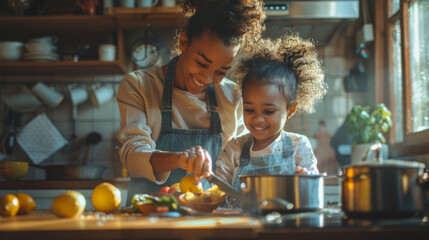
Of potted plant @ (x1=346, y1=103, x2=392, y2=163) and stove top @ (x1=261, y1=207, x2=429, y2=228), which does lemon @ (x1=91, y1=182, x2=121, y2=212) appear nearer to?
stove top @ (x1=261, y1=207, x2=429, y2=228)

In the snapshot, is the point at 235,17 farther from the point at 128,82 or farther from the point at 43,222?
the point at 43,222

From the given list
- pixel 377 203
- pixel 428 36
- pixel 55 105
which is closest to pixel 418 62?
pixel 428 36

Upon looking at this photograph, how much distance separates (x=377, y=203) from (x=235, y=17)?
76cm

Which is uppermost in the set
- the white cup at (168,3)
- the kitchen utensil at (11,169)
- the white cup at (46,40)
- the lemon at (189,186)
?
the white cup at (168,3)

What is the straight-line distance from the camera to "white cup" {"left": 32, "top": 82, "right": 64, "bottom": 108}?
316 centimetres

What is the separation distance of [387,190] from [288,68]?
0.75 meters

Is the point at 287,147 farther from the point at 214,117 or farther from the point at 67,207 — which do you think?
the point at 67,207

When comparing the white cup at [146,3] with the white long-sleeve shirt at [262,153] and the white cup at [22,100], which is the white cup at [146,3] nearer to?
the white cup at [22,100]

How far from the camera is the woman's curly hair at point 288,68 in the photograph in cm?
151

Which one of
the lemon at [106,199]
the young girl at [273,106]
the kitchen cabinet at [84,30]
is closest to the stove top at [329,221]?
the lemon at [106,199]

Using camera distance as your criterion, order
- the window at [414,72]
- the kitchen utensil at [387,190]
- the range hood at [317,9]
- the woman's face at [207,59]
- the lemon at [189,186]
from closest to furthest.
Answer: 1. the kitchen utensil at [387,190]
2. the lemon at [189,186]
3. the woman's face at [207,59]
4. the window at [414,72]
5. the range hood at [317,9]

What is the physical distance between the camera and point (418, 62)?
7.71 feet

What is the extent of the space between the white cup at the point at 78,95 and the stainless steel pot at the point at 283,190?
7.91 ft

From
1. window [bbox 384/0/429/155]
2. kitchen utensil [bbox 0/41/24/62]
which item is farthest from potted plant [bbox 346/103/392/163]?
kitchen utensil [bbox 0/41/24/62]
